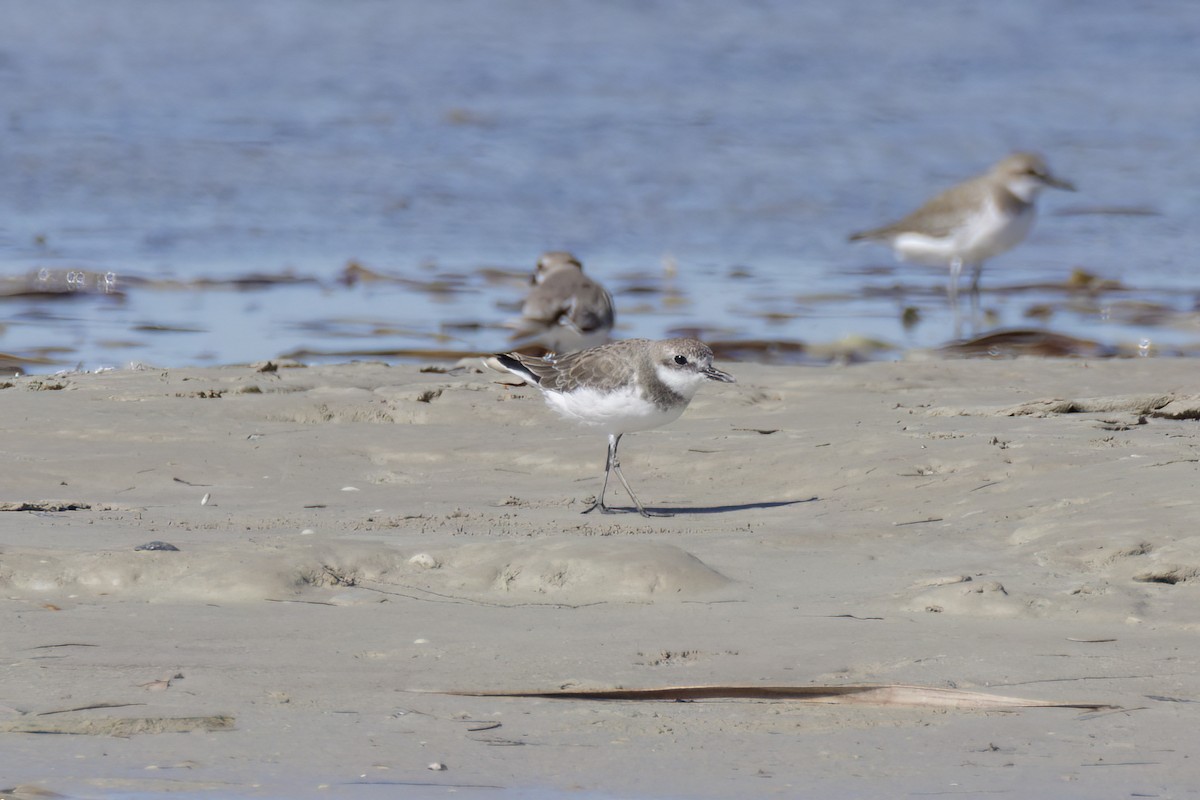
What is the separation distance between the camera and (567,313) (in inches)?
380

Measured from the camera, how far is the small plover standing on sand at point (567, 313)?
9609mm

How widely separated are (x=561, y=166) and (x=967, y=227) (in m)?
4.41

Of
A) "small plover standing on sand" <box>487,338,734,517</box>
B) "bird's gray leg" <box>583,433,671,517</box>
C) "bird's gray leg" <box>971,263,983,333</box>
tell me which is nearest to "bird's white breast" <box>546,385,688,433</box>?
"small plover standing on sand" <box>487,338,734,517</box>

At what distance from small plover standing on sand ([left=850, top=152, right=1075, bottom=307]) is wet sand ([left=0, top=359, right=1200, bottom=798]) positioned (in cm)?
491

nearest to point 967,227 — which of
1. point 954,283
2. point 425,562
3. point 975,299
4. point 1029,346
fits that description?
point 954,283

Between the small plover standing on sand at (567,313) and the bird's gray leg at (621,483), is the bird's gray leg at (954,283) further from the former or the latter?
the bird's gray leg at (621,483)

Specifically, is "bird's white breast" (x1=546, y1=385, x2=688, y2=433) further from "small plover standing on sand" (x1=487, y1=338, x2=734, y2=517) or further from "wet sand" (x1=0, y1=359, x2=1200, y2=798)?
"wet sand" (x1=0, y1=359, x2=1200, y2=798)

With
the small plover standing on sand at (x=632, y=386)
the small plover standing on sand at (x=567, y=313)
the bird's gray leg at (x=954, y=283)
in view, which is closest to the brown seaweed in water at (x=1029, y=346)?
the bird's gray leg at (x=954, y=283)

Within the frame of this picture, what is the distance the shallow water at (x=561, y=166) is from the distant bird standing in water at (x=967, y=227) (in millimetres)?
328

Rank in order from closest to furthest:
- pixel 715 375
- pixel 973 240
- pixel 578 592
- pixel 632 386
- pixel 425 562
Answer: pixel 578 592 < pixel 425 562 < pixel 632 386 < pixel 715 375 < pixel 973 240

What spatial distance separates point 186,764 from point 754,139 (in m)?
13.8

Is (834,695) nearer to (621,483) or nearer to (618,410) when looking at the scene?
(618,410)

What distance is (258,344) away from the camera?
994cm

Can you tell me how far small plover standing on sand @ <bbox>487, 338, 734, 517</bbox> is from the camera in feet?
A: 20.3
